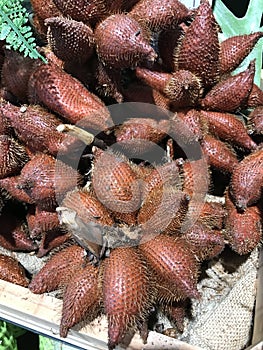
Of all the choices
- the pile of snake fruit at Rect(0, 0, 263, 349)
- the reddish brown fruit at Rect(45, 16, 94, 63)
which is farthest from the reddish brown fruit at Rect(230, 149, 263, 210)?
the reddish brown fruit at Rect(45, 16, 94, 63)

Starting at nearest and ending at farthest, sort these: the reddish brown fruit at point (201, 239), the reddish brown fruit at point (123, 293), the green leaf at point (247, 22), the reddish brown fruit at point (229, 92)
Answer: the reddish brown fruit at point (123, 293) < the reddish brown fruit at point (201, 239) < the reddish brown fruit at point (229, 92) < the green leaf at point (247, 22)

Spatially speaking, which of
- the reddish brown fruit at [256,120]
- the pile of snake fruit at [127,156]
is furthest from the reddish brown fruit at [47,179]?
the reddish brown fruit at [256,120]

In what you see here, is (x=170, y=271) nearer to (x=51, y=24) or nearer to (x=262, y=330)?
(x=262, y=330)

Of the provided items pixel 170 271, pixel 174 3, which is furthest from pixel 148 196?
pixel 174 3

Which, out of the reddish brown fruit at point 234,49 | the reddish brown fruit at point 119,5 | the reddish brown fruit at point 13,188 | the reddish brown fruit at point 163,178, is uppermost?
the reddish brown fruit at point 119,5

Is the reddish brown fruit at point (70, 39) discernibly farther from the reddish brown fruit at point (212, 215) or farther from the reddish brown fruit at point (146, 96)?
the reddish brown fruit at point (212, 215)
